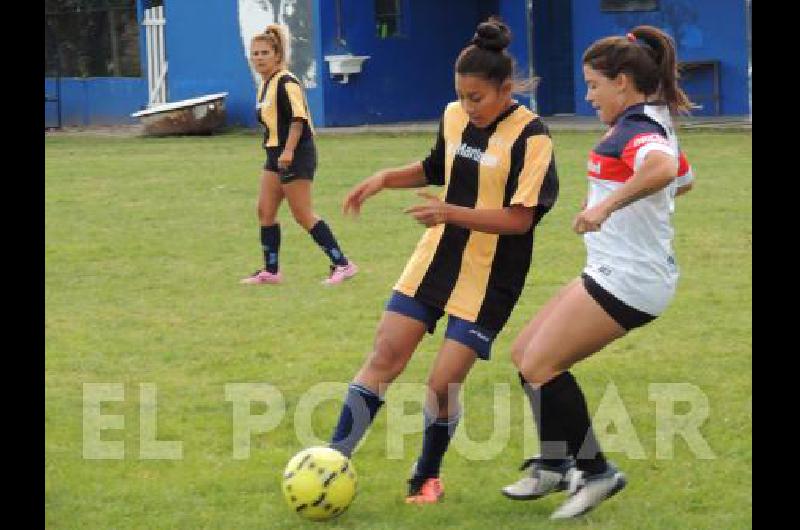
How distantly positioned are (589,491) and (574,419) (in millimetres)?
289

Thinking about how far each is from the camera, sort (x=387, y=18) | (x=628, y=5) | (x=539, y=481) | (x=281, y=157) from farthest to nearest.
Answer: (x=387, y=18) < (x=628, y=5) < (x=281, y=157) < (x=539, y=481)

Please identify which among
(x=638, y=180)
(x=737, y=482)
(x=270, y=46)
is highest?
(x=270, y=46)

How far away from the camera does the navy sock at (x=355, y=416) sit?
20.7 ft

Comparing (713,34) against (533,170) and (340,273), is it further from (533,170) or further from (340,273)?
(533,170)

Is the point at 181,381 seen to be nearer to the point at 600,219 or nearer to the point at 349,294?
the point at 349,294

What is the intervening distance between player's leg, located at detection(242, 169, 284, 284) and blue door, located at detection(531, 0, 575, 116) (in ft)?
60.9

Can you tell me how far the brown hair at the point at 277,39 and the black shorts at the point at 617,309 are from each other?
6317 mm

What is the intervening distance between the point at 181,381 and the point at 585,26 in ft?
72.3

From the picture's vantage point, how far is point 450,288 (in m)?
6.28

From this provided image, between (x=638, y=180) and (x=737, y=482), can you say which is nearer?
(x=638, y=180)

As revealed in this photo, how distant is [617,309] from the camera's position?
5.91 m

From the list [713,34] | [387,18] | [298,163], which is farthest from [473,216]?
[387,18]

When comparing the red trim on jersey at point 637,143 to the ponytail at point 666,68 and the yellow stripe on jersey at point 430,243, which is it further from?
the yellow stripe on jersey at point 430,243
